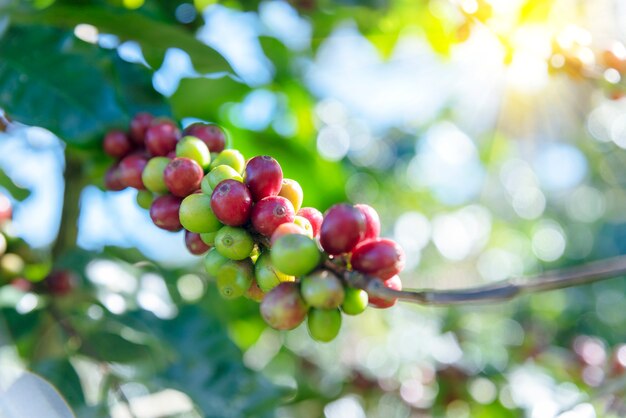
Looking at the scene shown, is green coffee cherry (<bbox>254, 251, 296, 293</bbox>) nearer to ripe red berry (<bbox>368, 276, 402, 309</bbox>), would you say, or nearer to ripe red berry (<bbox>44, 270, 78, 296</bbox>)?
ripe red berry (<bbox>368, 276, 402, 309</bbox>)

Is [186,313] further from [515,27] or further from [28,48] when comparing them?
[515,27]

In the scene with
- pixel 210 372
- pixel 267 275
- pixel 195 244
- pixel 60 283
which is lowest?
pixel 210 372

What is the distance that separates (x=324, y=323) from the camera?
0.77m

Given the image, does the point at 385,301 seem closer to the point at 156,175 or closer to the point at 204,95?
the point at 156,175

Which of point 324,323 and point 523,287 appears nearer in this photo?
point 523,287

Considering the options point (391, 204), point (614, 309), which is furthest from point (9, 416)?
point (614, 309)

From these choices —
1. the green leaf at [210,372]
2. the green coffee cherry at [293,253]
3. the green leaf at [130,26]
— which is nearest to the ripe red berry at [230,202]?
the green coffee cherry at [293,253]

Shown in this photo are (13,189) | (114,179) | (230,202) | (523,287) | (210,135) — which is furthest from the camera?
(13,189)

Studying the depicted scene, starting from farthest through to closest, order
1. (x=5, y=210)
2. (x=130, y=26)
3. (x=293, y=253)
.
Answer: (x=5, y=210) → (x=130, y=26) → (x=293, y=253)

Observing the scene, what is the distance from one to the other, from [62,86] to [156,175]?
41 centimetres

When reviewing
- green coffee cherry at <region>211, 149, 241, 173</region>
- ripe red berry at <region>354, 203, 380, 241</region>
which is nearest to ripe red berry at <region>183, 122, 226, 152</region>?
green coffee cherry at <region>211, 149, 241, 173</region>

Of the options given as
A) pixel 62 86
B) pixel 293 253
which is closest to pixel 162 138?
pixel 62 86

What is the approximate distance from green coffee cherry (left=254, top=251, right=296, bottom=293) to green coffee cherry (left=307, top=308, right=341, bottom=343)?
7cm

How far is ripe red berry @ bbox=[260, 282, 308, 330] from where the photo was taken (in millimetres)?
742
